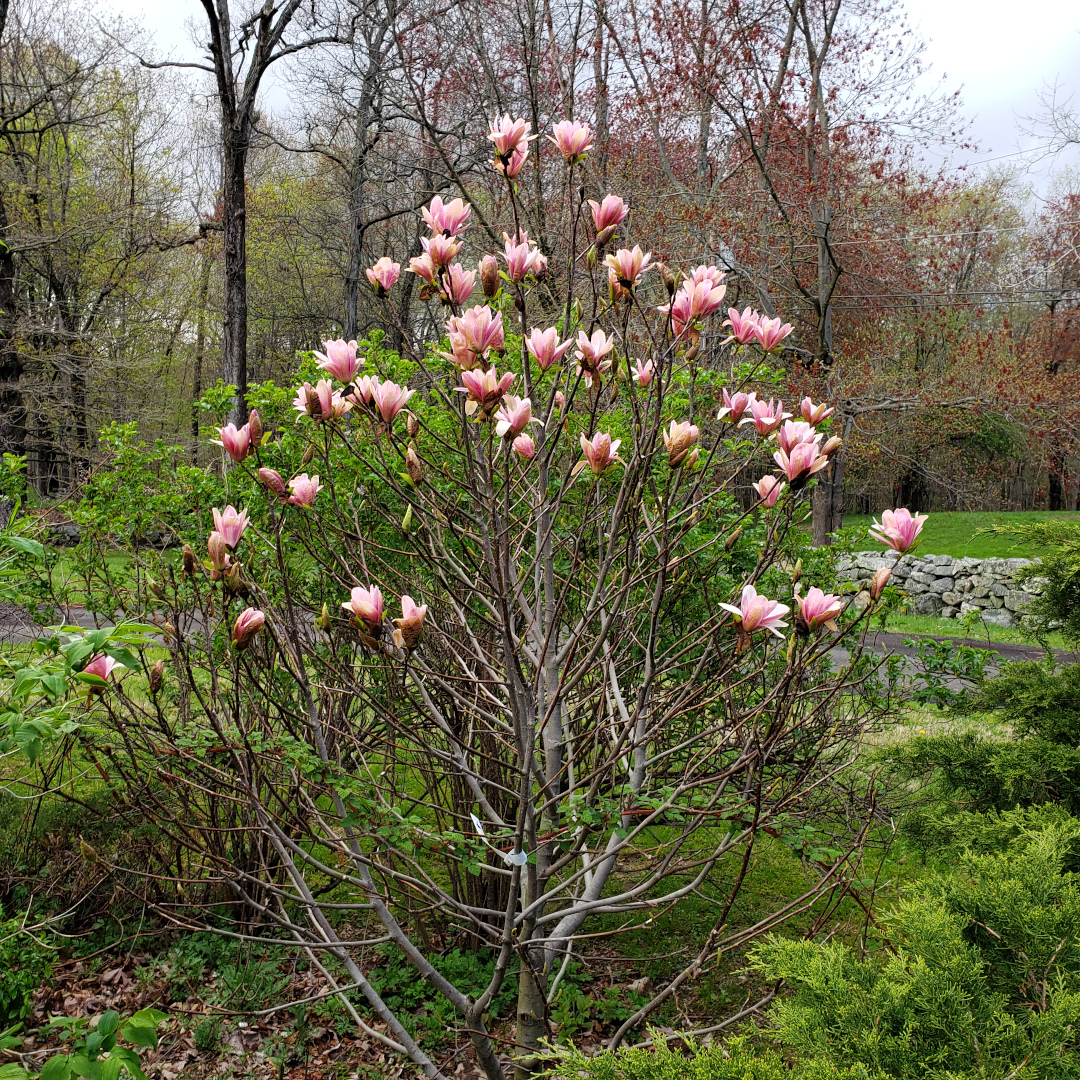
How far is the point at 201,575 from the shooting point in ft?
12.3

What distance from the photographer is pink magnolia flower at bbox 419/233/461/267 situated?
1.82m

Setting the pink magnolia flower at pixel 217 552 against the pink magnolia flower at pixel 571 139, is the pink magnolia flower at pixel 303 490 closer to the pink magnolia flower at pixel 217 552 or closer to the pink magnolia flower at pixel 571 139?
the pink magnolia flower at pixel 217 552

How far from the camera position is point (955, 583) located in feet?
45.7

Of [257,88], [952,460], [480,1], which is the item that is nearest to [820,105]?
[480,1]

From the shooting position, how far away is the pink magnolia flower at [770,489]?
196 centimetres

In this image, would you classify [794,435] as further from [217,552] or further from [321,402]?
[217,552]

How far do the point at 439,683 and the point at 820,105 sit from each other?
12078 millimetres

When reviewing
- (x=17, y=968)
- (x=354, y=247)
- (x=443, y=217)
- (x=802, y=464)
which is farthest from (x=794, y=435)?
(x=354, y=247)

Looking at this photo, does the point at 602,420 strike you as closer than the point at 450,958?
No

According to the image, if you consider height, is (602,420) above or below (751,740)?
above

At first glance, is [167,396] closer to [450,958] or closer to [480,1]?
[480,1]

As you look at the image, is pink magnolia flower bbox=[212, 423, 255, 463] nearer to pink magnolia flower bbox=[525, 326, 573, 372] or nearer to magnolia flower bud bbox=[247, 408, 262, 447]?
magnolia flower bud bbox=[247, 408, 262, 447]

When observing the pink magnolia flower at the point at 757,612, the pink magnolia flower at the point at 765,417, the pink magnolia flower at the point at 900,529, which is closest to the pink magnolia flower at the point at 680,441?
the pink magnolia flower at the point at 765,417

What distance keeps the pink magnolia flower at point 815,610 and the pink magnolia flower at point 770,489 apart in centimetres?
37
